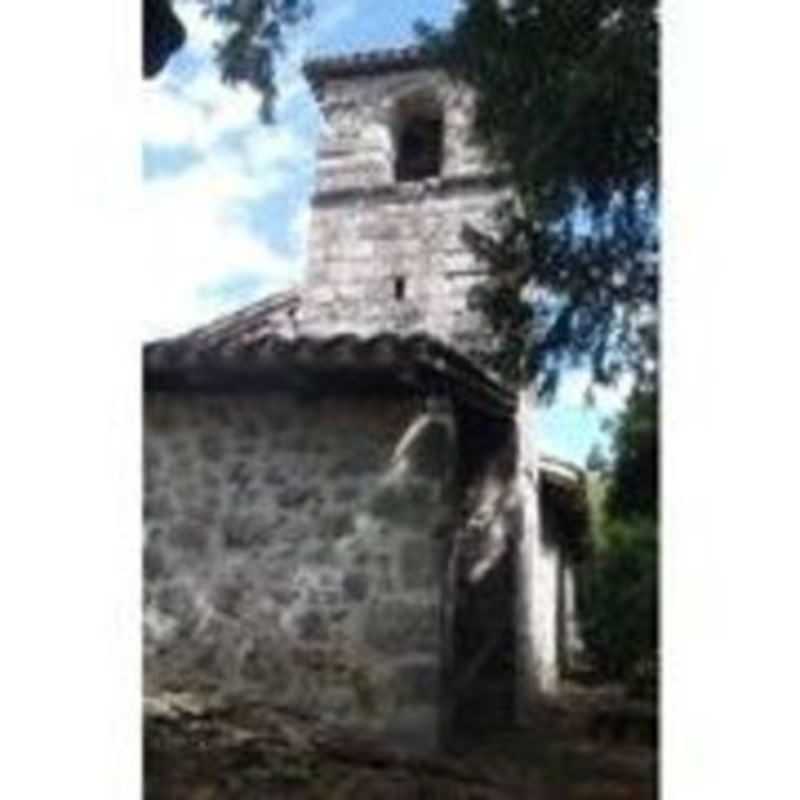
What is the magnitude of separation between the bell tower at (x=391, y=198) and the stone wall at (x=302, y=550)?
1.79 m

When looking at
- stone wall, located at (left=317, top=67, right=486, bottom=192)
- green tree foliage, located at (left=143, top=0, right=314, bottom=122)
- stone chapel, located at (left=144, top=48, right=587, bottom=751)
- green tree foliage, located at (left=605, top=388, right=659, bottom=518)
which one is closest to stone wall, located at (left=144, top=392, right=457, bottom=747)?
stone chapel, located at (left=144, top=48, right=587, bottom=751)

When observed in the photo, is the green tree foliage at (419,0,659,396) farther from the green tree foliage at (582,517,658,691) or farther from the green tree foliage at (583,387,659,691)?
the green tree foliage at (582,517,658,691)

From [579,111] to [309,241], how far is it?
3568 millimetres

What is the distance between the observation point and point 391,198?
246 inches

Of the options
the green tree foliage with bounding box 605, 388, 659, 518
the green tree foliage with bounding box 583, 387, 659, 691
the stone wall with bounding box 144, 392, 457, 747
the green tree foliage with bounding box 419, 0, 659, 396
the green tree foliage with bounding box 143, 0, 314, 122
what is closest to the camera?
the green tree foliage with bounding box 143, 0, 314, 122

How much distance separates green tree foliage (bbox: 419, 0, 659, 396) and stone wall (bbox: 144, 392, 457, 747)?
Result: 1.90 feet

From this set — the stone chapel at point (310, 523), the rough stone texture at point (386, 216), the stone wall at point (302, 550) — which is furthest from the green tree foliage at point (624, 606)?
the rough stone texture at point (386, 216)

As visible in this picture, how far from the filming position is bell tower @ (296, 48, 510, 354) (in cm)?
593

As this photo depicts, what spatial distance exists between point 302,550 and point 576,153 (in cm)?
143

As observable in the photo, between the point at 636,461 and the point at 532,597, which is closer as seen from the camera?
the point at 636,461

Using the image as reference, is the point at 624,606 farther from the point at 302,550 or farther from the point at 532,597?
the point at 302,550

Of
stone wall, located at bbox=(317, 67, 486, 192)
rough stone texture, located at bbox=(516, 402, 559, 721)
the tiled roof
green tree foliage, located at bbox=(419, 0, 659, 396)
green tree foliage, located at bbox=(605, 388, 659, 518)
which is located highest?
stone wall, located at bbox=(317, 67, 486, 192)

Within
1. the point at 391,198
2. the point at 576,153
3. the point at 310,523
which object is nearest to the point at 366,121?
the point at 391,198
